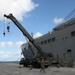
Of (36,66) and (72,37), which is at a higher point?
(72,37)

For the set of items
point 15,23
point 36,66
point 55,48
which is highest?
point 15,23

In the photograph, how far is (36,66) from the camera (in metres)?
41.6

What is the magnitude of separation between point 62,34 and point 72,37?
15.4 ft

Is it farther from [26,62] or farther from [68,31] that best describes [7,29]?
[68,31]

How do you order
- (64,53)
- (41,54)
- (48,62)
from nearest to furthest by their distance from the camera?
1. (48,62)
2. (41,54)
3. (64,53)

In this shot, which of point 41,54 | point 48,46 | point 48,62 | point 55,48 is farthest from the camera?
point 48,46

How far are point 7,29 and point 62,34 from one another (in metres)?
12.4

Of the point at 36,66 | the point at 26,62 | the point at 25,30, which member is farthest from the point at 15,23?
the point at 36,66

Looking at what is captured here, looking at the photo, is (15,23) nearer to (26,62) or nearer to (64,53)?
(26,62)

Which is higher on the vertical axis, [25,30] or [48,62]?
[25,30]

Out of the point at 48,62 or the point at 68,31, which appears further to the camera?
the point at 68,31

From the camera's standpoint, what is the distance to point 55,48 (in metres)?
54.9

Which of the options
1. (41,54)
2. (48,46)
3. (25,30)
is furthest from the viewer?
(48,46)

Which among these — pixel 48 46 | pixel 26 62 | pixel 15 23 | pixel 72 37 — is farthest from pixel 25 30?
pixel 48 46
